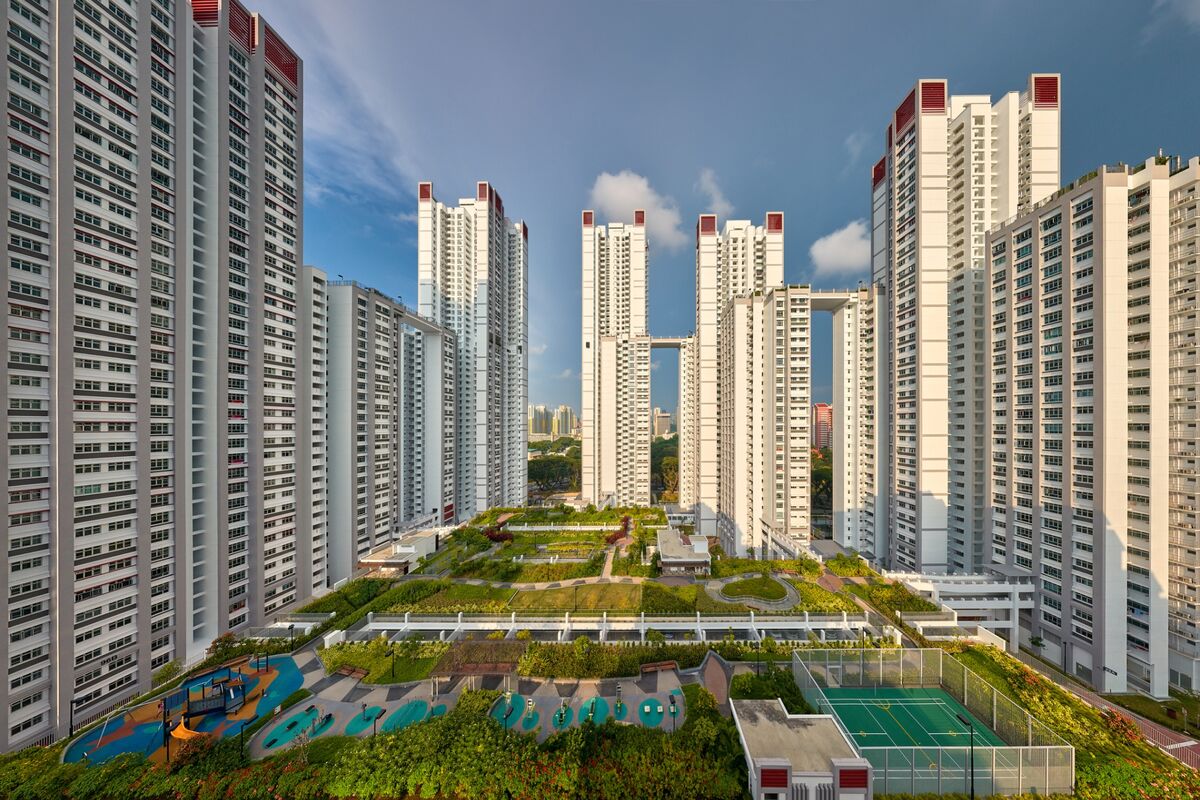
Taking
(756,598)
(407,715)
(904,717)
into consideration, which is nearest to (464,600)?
(407,715)

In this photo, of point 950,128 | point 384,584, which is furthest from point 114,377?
point 950,128

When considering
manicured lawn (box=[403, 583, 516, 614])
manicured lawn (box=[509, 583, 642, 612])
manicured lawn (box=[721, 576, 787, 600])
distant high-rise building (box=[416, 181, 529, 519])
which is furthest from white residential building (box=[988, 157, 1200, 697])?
distant high-rise building (box=[416, 181, 529, 519])

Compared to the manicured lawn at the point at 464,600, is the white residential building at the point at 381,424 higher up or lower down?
higher up

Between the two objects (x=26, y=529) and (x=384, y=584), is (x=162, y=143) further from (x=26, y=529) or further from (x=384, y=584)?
(x=384, y=584)

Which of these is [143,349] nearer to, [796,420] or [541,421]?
[796,420]

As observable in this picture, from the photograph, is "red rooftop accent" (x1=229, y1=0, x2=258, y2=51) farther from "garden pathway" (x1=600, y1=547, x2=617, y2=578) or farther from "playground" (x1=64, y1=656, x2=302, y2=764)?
→ "garden pathway" (x1=600, y1=547, x2=617, y2=578)

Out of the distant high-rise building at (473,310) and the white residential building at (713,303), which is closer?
the white residential building at (713,303)

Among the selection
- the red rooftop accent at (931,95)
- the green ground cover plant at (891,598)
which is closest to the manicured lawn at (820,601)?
the green ground cover plant at (891,598)

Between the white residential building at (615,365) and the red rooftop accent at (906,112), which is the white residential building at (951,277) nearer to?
the red rooftop accent at (906,112)
